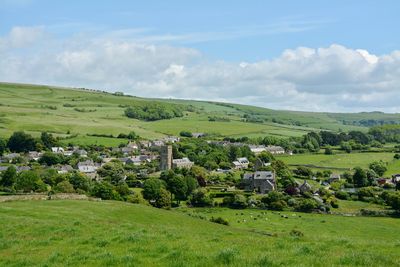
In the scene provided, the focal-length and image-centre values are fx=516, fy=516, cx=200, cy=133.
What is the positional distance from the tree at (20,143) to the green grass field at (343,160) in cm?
7141

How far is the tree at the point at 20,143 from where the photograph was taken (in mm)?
146250

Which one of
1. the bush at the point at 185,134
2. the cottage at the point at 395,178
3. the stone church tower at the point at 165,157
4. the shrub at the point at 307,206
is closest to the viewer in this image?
the shrub at the point at 307,206

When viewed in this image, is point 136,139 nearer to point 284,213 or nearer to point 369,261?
point 284,213

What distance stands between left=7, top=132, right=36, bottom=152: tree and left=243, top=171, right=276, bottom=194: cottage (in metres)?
74.0

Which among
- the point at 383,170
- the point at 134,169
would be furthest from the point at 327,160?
the point at 134,169

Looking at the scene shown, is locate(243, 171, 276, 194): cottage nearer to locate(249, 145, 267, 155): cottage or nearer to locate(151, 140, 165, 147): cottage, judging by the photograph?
locate(249, 145, 267, 155): cottage

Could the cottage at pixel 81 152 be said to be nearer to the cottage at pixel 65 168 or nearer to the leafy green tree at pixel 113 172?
the cottage at pixel 65 168

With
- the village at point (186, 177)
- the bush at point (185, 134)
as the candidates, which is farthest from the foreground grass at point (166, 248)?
the bush at point (185, 134)

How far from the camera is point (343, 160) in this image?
135m

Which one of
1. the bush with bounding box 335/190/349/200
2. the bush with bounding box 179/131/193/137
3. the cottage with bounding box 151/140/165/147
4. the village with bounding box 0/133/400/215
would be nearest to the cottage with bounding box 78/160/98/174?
the village with bounding box 0/133/400/215

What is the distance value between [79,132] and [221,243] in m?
165

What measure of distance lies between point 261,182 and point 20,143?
264 ft

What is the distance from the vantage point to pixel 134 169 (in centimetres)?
12112

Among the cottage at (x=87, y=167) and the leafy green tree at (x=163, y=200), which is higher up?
the leafy green tree at (x=163, y=200)
